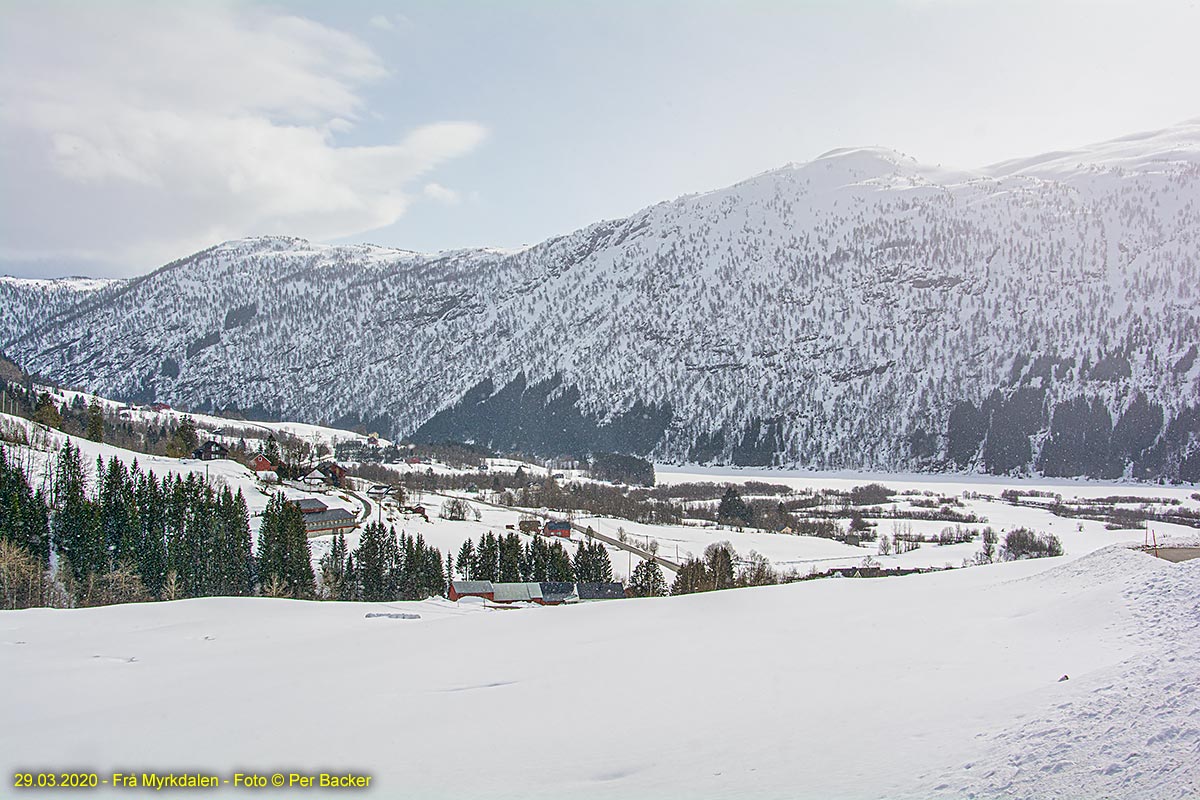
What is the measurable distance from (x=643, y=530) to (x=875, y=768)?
307 feet

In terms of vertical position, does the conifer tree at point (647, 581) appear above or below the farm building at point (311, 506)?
below

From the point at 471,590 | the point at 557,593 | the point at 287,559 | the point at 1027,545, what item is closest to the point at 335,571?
the point at 287,559

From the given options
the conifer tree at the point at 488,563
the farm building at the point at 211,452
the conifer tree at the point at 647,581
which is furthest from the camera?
the farm building at the point at 211,452

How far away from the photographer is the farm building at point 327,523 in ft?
243

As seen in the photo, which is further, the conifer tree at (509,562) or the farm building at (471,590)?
the conifer tree at (509,562)

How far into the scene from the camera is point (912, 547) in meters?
89.2

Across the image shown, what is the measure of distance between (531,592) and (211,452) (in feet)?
247

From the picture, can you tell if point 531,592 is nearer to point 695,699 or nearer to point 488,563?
point 488,563

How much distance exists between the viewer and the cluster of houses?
48.8 meters

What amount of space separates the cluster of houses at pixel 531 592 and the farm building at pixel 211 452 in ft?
227

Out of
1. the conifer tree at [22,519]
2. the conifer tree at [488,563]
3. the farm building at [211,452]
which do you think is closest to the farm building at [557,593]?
the conifer tree at [488,563]

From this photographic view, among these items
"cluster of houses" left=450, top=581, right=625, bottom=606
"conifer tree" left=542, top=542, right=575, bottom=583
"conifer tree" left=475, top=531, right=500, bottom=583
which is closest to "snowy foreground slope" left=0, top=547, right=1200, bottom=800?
"cluster of houses" left=450, top=581, right=625, bottom=606

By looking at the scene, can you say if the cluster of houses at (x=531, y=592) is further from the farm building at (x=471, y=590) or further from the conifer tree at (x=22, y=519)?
the conifer tree at (x=22, y=519)

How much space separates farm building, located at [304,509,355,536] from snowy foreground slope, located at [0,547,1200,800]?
180 feet
